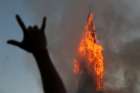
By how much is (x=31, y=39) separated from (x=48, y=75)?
801mm

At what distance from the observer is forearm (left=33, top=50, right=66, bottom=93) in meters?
4.62

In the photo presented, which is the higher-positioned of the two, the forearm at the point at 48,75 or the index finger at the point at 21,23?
the index finger at the point at 21,23

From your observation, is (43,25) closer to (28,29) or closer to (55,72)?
(28,29)

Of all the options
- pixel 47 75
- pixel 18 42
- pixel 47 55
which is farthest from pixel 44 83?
pixel 18 42

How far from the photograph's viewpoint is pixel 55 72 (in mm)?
4988

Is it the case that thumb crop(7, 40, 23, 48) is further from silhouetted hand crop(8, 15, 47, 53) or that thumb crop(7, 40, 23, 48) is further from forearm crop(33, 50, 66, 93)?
forearm crop(33, 50, 66, 93)

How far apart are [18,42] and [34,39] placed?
0.31 meters

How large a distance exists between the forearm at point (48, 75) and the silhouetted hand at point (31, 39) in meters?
0.17

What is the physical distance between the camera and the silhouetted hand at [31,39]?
4526 mm

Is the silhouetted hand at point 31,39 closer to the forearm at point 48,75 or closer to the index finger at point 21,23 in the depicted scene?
the index finger at point 21,23

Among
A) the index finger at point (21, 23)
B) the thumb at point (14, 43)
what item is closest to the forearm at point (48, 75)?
the thumb at point (14, 43)

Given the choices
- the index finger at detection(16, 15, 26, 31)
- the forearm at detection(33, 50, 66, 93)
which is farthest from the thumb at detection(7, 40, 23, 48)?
the forearm at detection(33, 50, 66, 93)

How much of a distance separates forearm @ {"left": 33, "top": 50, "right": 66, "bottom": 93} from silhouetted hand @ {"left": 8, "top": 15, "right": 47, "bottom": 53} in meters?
0.17

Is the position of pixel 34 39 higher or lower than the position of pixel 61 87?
higher
